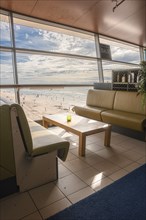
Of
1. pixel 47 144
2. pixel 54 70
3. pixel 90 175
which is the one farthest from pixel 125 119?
pixel 54 70

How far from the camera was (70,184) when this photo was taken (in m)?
1.80

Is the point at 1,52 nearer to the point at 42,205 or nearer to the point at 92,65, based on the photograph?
the point at 92,65

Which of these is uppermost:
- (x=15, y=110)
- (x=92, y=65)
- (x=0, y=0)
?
(x=0, y=0)

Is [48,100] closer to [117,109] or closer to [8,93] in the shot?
[8,93]

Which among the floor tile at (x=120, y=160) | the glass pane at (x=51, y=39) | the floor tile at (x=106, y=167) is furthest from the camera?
the glass pane at (x=51, y=39)

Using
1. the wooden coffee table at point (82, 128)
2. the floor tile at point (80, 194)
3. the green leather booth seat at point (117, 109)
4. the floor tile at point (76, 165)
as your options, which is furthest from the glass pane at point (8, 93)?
the floor tile at point (80, 194)

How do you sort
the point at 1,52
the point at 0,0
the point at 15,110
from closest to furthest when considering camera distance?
the point at 15,110 → the point at 0,0 → the point at 1,52

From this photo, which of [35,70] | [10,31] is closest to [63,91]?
[35,70]

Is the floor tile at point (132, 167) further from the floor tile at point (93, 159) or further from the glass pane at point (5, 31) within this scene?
the glass pane at point (5, 31)

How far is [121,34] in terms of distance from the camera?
5059 mm

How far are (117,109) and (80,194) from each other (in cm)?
236

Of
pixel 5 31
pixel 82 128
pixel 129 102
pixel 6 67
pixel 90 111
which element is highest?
pixel 5 31

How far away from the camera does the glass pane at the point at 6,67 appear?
3.49m

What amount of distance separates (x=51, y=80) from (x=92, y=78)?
1.40 metres
